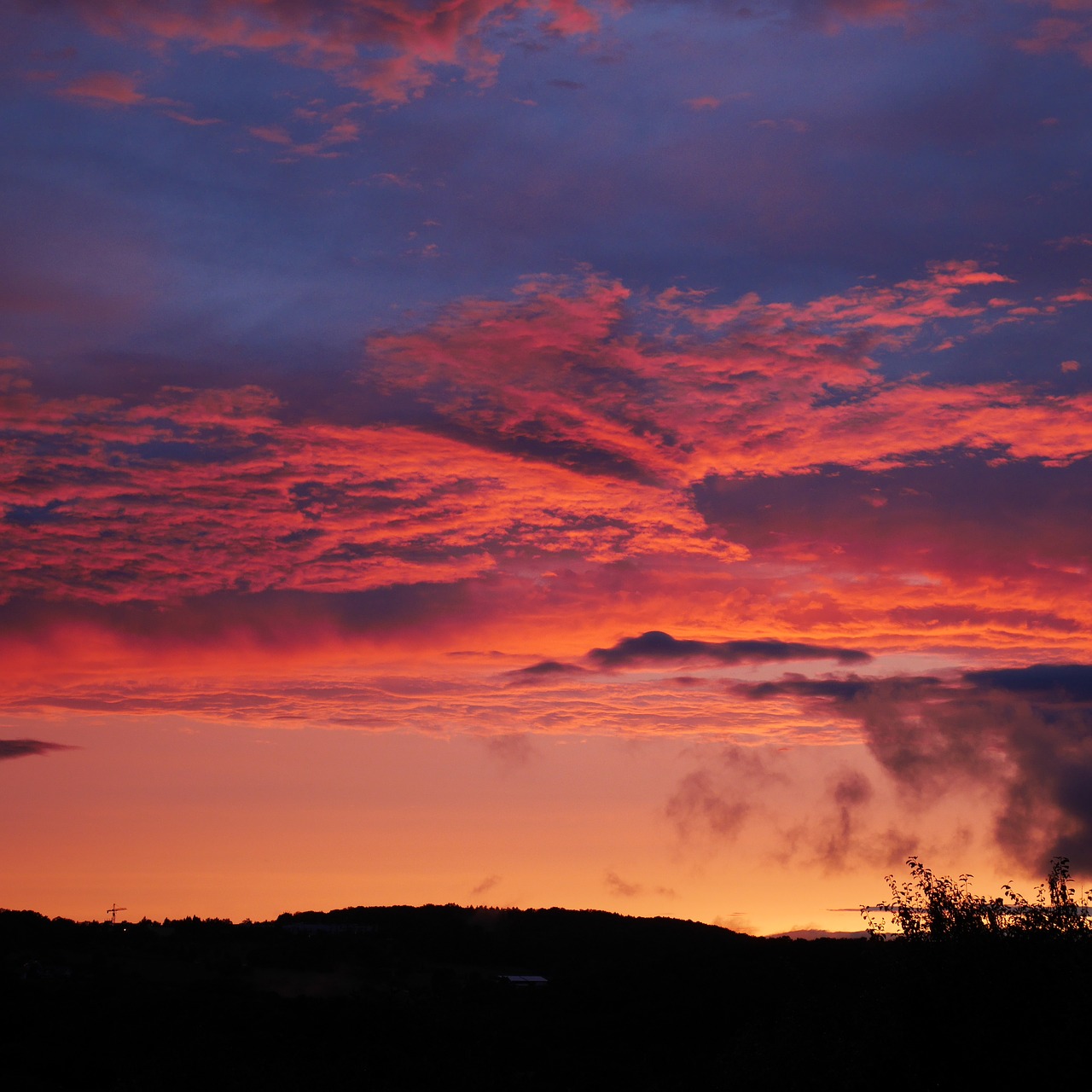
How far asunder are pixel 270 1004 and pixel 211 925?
61.2m

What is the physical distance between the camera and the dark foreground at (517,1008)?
110 ft

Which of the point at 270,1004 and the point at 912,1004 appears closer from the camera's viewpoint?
the point at 912,1004

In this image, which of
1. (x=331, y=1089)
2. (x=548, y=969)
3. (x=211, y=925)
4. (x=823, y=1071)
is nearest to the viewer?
(x=823, y=1071)

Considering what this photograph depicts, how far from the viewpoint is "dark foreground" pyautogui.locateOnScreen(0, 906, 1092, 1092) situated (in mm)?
33531

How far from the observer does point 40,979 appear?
4358 inches

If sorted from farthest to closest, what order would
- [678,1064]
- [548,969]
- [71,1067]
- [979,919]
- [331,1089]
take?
[548,969] → [678,1064] → [71,1067] → [331,1089] → [979,919]

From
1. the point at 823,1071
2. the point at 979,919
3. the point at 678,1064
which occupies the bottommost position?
the point at 678,1064

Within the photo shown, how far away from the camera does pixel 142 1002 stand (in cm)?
10369

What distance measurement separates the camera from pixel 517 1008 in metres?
115

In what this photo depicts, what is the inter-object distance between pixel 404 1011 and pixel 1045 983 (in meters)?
83.6

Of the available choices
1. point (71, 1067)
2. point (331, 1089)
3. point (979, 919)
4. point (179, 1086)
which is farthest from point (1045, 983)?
point (71, 1067)

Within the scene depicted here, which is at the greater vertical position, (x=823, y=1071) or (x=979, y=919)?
(x=979, y=919)

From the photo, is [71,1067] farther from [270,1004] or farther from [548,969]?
[548,969]

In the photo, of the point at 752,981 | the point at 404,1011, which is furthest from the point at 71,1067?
the point at 752,981
